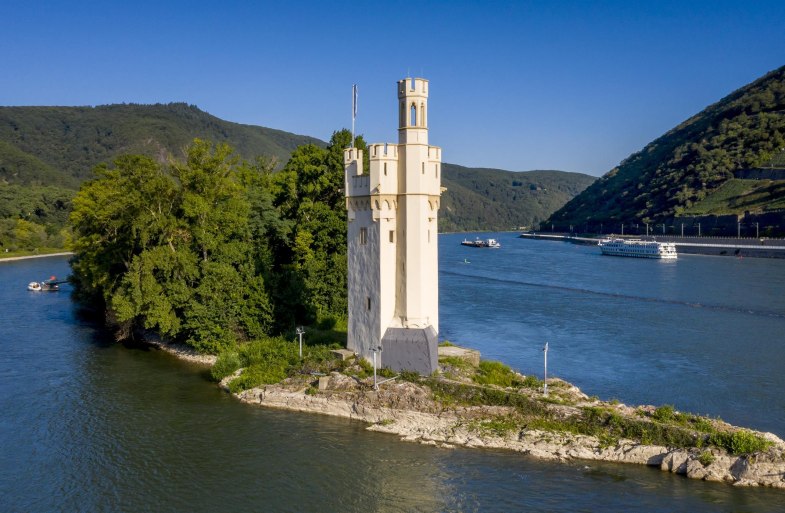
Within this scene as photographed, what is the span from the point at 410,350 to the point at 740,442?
41.6 ft

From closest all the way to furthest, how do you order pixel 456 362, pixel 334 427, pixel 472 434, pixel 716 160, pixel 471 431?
1. pixel 472 434
2. pixel 471 431
3. pixel 334 427
4. pixel 456 362
5. pixel 716 160

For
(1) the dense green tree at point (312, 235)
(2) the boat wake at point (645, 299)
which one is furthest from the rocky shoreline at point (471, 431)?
(2) the boat wake at point (645, 299)

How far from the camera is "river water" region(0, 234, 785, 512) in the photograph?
20641mm

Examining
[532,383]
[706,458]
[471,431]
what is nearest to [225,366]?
[471,431]

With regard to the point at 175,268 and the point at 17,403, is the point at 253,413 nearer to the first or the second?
the point at 17,403

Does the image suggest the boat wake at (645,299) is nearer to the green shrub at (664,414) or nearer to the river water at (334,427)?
the river water at (334,427)

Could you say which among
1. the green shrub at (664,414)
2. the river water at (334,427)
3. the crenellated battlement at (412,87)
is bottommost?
the river water at (334,427)

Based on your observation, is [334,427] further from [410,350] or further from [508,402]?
[508,402]

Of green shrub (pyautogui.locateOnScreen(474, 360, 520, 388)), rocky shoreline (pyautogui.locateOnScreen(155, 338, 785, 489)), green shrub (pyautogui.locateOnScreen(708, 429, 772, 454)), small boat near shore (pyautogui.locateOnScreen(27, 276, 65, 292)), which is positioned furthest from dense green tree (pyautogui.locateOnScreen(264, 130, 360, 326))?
small boat near shore (pyautogui.locateOnScreen(27, 276, 65, 292))

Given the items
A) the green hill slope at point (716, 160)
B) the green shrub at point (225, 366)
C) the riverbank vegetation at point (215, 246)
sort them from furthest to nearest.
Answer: the green hill slope at point (716, 160) → the riverbank vegetation at point (215, 246) → the green shrub at point (225, 366)

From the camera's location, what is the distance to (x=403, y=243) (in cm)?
2881

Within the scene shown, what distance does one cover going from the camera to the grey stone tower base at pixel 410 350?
28.0 meters

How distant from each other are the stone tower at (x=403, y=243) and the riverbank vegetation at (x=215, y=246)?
36.9ft

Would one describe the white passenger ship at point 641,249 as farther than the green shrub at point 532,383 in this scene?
Yes
